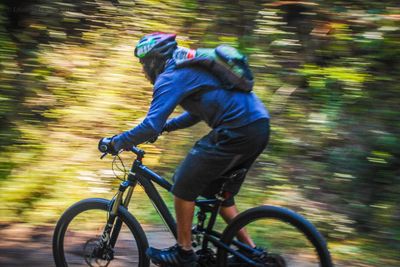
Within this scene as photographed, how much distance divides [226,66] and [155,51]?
534mm

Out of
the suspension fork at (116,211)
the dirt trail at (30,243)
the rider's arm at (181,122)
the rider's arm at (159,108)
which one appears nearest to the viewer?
the rider's arm at (159,108)

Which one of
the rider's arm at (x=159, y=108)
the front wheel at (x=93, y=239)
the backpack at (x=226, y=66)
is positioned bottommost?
the front wheel at (x=93, y=239)

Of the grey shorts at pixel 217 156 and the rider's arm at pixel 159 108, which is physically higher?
the rider's arm at pixel 159 108

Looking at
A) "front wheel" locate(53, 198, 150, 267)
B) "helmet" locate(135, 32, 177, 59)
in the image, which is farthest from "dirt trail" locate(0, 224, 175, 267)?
"helmet" locate(135, 32, 177, 59)

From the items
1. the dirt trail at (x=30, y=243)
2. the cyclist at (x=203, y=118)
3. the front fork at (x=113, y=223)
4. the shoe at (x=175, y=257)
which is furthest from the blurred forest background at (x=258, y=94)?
the cyclist at (x=203, y=118)

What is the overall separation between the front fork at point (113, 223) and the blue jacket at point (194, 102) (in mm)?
390

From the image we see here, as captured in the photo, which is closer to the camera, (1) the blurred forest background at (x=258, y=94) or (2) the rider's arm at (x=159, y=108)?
(2) the rider's arm at (x=159, y=108)

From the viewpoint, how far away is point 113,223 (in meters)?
3.68

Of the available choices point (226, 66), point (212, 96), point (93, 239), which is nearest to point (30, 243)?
point (93, 239)

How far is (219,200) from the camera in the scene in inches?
137

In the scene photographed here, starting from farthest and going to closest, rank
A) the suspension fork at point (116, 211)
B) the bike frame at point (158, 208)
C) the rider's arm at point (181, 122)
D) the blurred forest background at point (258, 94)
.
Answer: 1. the blurred forest background at point (258, 94)
2. the rider's arm at point (181, 122)
3. the suspension fork at point (116, 211)
4. the bike frame at point (158, 208)

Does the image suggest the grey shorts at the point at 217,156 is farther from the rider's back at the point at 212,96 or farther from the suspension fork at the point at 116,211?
the suspension fork at the point at 116,211

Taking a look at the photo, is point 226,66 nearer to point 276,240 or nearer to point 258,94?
point 276,240

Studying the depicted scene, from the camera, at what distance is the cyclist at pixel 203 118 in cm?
326
